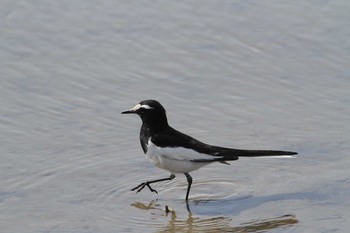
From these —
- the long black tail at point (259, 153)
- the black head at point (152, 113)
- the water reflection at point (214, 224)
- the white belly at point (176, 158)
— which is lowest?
the water reflection at point (214, 224)

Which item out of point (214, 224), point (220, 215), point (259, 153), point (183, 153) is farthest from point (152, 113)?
point (214, 224)

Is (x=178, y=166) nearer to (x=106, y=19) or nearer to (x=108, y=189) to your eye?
(x=108, y=189)

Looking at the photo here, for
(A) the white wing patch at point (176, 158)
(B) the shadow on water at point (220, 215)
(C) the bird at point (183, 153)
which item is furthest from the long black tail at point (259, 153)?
(B) the shadow on water at point (220, 215)

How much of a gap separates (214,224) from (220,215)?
0.62 feet

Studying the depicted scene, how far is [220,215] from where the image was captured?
25.7ft

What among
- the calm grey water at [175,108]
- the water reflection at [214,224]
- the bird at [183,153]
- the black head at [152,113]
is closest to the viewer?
the water reflection at [214,224]

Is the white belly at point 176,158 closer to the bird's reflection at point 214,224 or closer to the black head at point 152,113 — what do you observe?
the black head at point 152,113

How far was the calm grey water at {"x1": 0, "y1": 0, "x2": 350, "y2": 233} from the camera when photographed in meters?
7.91

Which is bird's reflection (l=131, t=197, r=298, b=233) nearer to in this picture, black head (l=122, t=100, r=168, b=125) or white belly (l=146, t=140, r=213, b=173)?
white belly (l=146, t=140, r=213, b=173)

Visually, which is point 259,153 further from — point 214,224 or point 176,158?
point 214,224

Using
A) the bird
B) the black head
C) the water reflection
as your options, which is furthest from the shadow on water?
the black head

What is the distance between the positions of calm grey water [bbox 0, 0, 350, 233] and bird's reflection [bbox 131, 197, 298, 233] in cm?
2

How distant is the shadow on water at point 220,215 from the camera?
7.57m

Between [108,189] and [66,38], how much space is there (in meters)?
3.67
